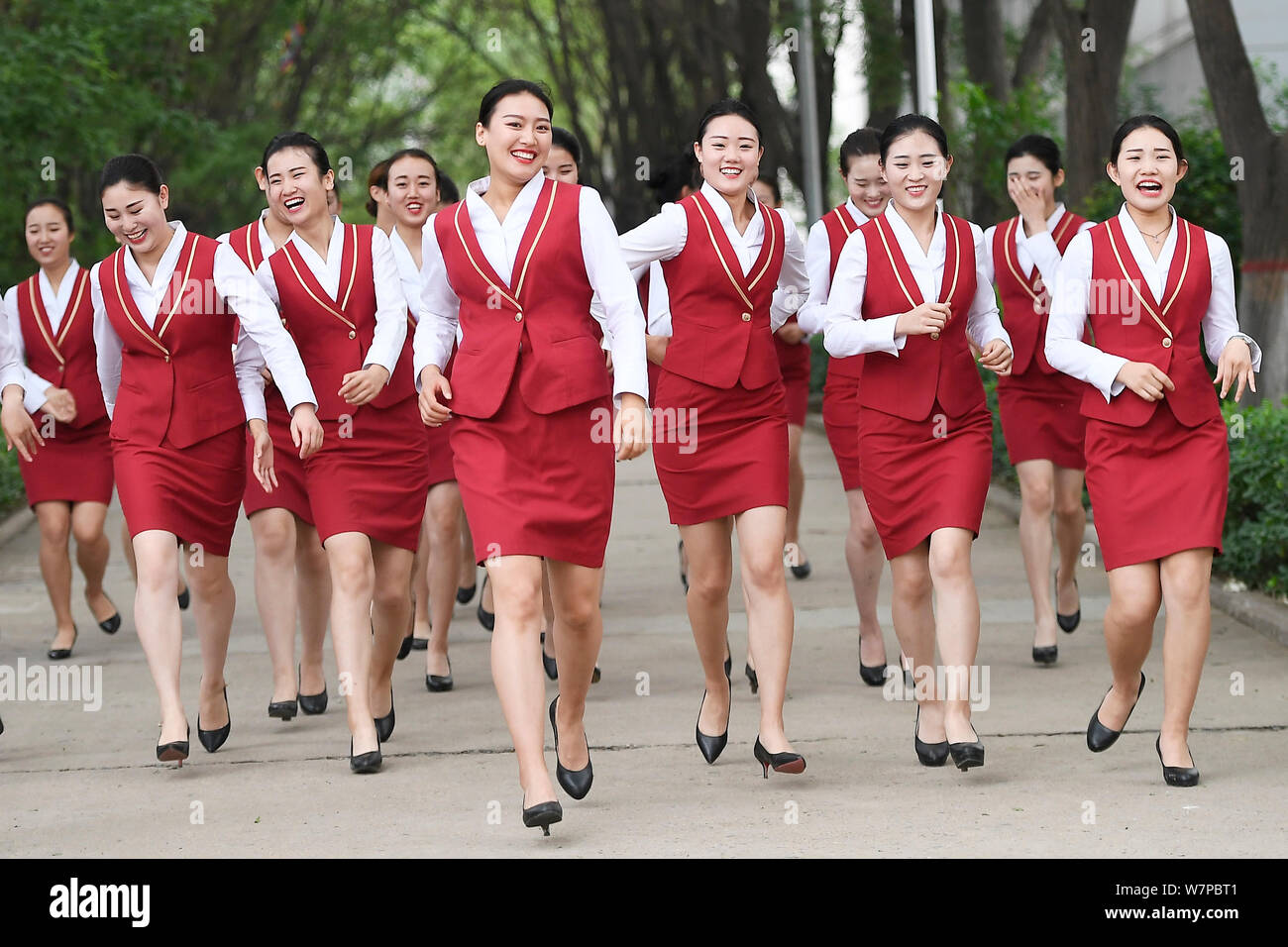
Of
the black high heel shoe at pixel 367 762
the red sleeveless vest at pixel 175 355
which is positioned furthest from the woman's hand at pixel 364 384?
the black high heel shoe at pixel 367 762

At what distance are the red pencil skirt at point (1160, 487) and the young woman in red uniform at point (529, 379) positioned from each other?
1.58 metres

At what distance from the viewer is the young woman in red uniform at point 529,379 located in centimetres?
531

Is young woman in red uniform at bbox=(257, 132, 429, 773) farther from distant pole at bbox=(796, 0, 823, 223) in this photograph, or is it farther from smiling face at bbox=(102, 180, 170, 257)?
distant pole at bbox=(796, 0, 823, 223)

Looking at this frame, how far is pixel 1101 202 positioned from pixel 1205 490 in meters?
A: 8.19

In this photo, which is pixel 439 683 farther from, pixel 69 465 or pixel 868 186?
pixel 868 186

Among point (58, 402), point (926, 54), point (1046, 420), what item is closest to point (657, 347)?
point (1046, 420)

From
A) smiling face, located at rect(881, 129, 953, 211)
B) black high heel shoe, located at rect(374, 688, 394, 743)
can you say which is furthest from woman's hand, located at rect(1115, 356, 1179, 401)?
black high heel shoe, located at rect(374, 688, 394, 743)

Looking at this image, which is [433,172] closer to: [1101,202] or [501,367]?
[501,367]

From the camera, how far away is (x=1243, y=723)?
6.48 metres

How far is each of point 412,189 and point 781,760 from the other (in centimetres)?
332

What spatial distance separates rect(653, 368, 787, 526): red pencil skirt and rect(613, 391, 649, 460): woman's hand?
2.92ft

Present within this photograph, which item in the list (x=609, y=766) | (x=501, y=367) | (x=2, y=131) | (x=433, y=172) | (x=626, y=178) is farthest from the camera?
(x=626, y=178)

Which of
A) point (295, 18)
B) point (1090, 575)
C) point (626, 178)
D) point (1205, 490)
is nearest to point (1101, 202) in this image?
point (1090, 575)

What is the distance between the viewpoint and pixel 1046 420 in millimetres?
7922
